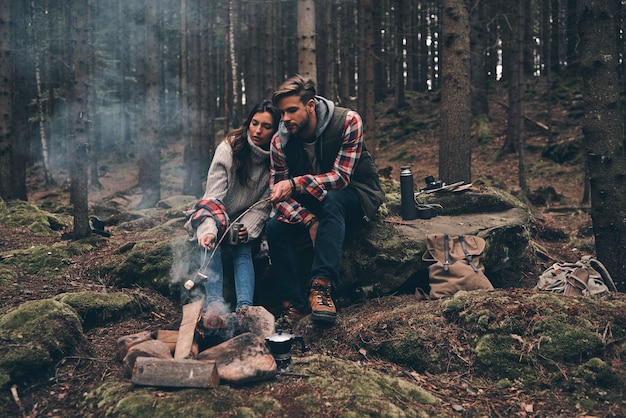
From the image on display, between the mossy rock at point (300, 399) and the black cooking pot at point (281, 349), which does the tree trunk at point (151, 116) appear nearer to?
the black cooking pot at point (281, 349)

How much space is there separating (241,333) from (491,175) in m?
12.2

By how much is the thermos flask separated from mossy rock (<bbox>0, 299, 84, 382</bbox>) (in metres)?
3.29

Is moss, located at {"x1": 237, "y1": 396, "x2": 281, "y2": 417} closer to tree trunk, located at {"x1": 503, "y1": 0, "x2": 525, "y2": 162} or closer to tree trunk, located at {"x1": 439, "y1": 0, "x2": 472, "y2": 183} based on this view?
tree trunk, located at {"x1": 439, "y1": 0, "x2": 472, "y2": 183}

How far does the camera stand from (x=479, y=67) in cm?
1817

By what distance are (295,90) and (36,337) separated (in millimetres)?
2650

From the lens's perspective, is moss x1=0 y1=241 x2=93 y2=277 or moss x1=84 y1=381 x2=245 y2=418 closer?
moss x1=84 y1=381 x2=245 y2=418

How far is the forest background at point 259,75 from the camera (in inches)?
200

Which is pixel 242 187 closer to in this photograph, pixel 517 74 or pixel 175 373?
pixel 175 373

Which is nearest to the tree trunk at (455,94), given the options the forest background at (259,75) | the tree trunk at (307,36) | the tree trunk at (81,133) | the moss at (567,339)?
the forest background at (259,75)

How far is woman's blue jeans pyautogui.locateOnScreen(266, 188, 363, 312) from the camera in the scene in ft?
14.6

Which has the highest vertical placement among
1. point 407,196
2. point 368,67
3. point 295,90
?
point 368,67

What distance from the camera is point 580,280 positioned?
15.0 feet

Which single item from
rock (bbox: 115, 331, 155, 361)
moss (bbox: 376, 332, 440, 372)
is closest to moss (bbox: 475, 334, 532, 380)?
moss (bbox: 376, 332, 440, 372)

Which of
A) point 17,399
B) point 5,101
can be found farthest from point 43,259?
point 5,101
